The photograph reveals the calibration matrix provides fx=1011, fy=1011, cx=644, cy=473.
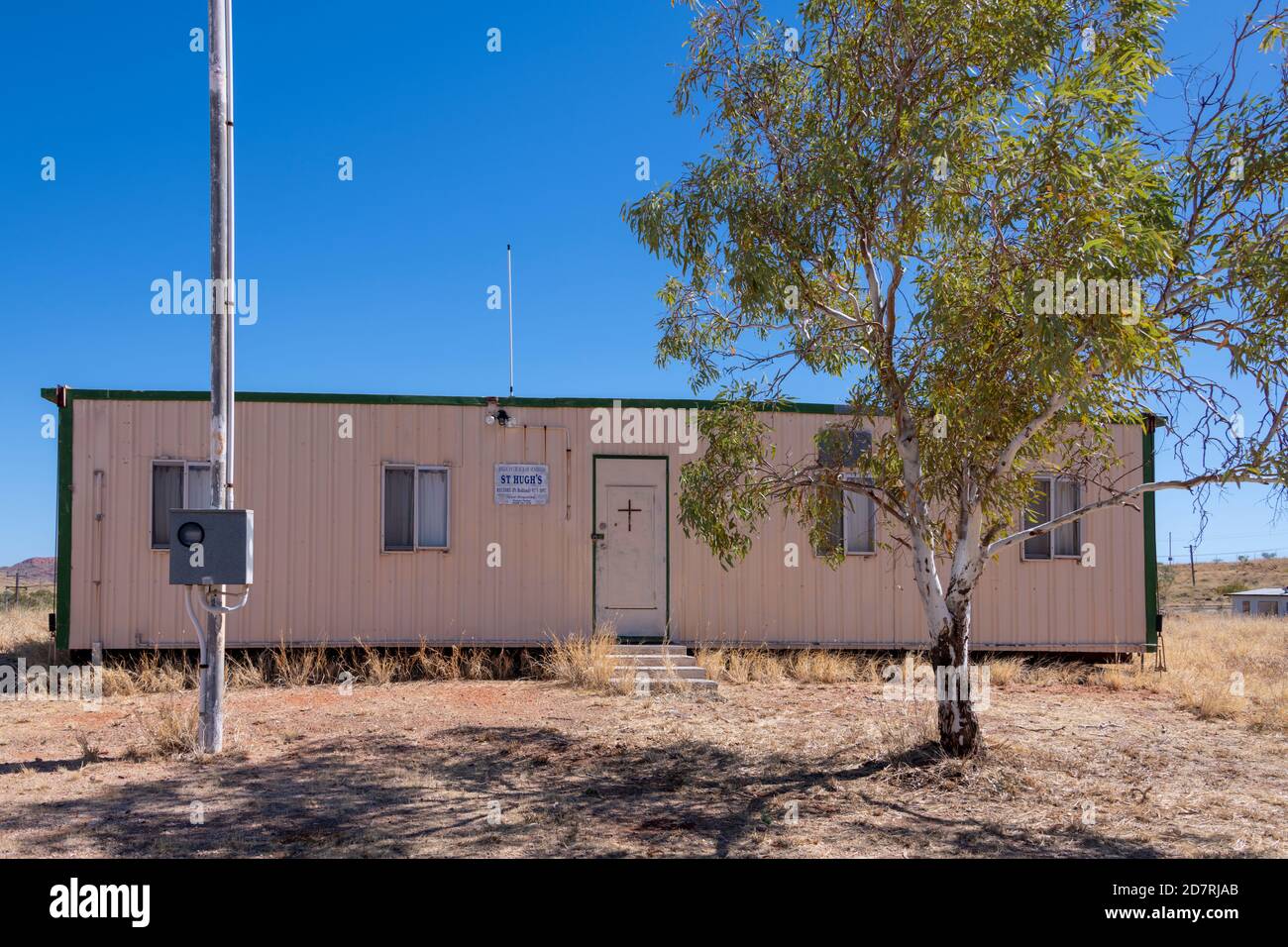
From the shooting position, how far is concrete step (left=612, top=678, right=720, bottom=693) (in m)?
10.3

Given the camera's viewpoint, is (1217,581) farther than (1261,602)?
Yes

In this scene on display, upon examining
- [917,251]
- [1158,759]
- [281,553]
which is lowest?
[1158,759]

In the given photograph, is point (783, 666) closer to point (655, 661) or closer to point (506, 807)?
point (655, 661)

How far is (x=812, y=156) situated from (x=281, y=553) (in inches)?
302

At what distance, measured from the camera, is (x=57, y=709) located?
9.35 meters

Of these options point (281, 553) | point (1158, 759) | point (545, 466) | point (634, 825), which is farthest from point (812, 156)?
point (281, 553)

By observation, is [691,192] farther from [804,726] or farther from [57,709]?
[57,709]

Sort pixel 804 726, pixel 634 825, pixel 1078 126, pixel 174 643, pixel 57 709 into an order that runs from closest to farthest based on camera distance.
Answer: pixel 634 825
pixel 1078 126
pixel 804 726
pixel 57 709
pixel 174 643

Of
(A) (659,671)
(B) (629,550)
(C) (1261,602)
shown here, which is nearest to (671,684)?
(A) (659,671)

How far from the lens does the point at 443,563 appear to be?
11.8 m

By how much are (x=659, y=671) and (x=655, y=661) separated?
394 mm

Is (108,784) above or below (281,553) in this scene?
below

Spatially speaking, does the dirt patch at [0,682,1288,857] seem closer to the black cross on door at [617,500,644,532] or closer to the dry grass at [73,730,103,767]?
the dry grass at [73,730,103,767]

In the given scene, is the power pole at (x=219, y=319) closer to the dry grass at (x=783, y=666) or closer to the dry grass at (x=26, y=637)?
the dry grass at (x=783, y=666)
